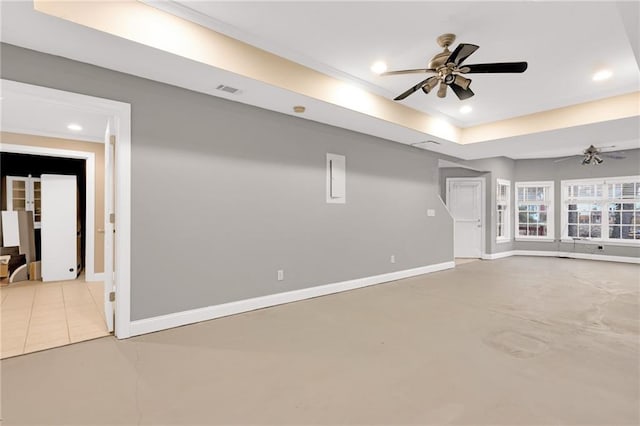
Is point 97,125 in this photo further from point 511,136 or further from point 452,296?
point 511,136

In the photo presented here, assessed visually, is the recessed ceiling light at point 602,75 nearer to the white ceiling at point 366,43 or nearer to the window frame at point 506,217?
the white ceiling at point 366,43

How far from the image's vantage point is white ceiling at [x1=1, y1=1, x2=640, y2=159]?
2.50 meters

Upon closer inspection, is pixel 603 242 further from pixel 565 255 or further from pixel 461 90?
pixel 461 90

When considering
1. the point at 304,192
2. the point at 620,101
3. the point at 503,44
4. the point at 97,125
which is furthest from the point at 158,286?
the point at 620,101

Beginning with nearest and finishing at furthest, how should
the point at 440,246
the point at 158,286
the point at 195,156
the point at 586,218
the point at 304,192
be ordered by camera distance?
the point at 158,286 < the point at 195,156 < the point at 304,192 < the point at 440,246 < the point at 586,218

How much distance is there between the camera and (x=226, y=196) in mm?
3531

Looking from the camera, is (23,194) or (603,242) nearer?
(23,194)

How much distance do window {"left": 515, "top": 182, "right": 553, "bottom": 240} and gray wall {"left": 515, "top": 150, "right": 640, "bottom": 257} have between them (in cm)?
14

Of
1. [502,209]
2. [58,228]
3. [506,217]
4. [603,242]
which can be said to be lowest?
[603,242]

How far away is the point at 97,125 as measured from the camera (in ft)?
15.1

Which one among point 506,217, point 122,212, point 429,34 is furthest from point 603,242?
point 122,212

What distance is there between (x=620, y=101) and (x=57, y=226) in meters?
8.75

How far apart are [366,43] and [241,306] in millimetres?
3107

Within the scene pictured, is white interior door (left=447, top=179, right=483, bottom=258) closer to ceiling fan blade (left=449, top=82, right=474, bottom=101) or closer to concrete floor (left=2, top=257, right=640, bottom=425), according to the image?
concrete floor (left=2, top=257, right=640, bottom=425)
